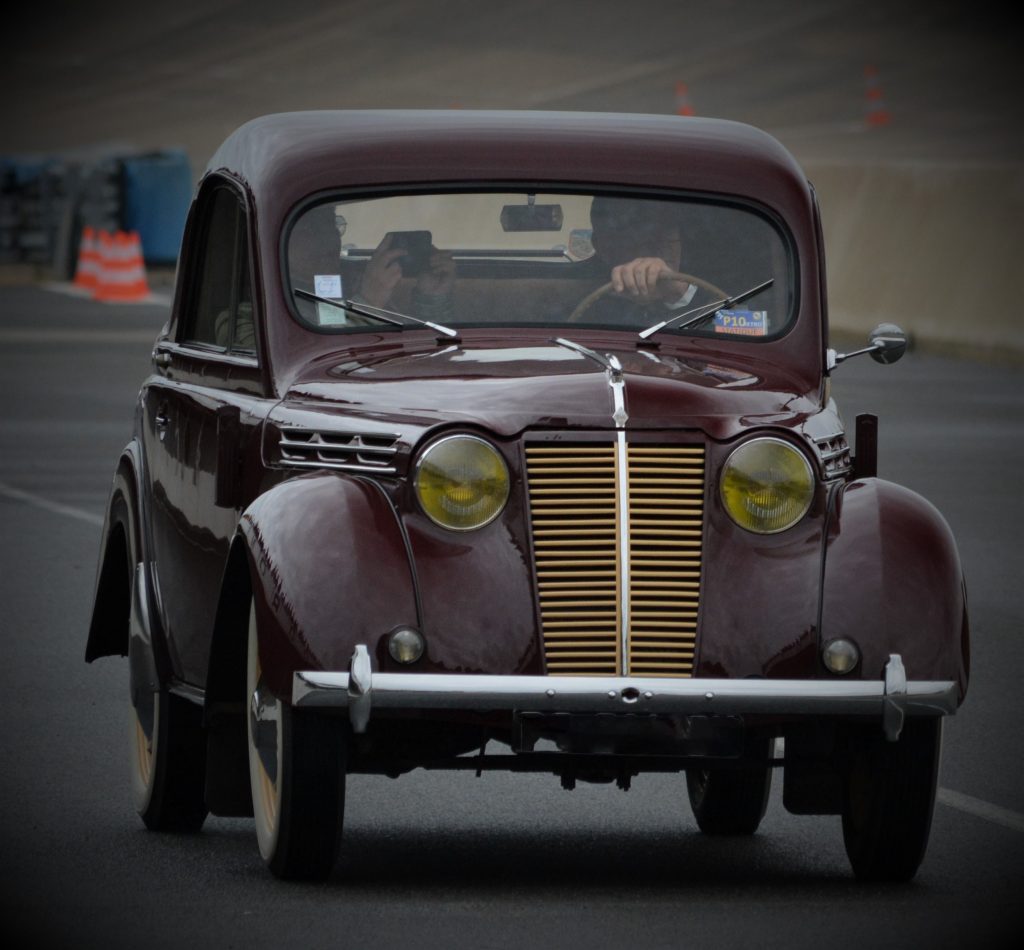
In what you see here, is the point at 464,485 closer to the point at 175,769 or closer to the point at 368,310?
the point at 368,310

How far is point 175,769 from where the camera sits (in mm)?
7918

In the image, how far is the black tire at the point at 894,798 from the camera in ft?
22.5

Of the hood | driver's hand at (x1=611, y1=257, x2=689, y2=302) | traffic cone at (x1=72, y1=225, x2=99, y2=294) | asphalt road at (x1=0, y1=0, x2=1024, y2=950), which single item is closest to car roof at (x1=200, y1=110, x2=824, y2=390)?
driver's hand at (x1=611, y1=257, x2=689, y2=302)

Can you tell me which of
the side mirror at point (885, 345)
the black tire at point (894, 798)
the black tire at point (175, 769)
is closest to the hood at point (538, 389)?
the side mirror at point (885, 345)

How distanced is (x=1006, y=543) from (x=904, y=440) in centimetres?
522

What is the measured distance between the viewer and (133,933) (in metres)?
6.42

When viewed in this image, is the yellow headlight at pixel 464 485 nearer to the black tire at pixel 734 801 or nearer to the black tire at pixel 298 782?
the black tire at pixel 298 782

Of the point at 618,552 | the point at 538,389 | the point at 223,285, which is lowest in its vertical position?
the point at 618,552

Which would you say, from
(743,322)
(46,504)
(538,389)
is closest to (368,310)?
(743,322)

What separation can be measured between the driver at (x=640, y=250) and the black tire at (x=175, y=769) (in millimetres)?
1589

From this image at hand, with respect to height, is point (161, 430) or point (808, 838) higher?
point (161, 430)

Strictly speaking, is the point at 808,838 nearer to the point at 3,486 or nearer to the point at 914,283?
the point at 3,486

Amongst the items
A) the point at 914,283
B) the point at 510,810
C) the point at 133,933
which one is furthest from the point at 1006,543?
the point at 914,283

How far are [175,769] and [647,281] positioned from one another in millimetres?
1833
